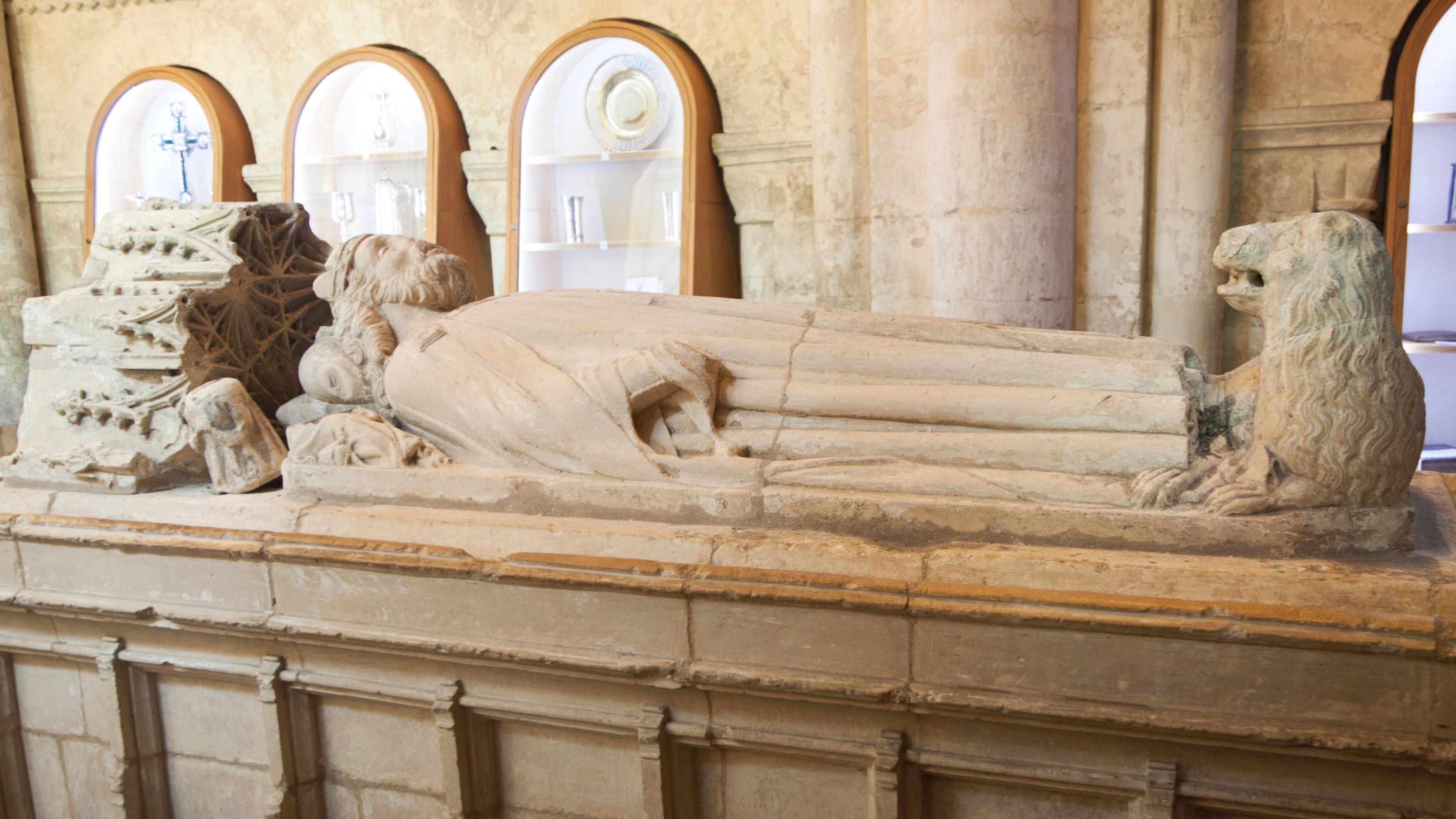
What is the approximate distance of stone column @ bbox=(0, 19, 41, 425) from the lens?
6246mm

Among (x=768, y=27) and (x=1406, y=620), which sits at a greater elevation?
(x=768, y=27)

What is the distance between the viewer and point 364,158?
5.45 meters

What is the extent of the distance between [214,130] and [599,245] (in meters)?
2.52

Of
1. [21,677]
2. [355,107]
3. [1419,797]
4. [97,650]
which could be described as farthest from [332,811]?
[355,107]

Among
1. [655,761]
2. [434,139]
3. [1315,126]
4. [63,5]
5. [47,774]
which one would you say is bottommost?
[47,774]

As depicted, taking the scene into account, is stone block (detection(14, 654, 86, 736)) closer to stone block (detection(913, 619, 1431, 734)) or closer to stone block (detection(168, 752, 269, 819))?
stone block (detection(168, 752, 269, 819))

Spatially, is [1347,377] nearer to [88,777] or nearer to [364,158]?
[88,777]

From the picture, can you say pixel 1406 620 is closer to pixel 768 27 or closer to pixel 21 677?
pixel 21 677

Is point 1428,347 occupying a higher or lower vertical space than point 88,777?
higher

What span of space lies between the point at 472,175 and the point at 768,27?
176cm

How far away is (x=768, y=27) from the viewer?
4.92 meters

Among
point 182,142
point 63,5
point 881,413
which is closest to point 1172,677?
point 881,413

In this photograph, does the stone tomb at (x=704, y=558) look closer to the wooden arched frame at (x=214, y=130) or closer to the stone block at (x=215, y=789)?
the stone block at (x=215, y=789)

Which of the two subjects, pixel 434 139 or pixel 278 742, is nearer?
pixel 278 742
